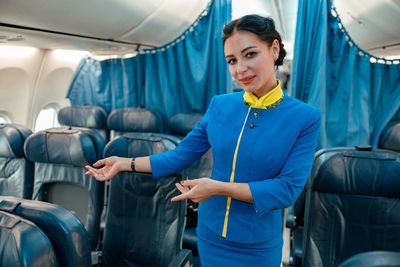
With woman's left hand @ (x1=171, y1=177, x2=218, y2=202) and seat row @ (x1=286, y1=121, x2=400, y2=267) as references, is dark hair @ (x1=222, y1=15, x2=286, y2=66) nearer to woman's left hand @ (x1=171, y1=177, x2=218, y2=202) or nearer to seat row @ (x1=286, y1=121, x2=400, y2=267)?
woman's left hand @ (x1=171, y1=177, x2=218, y2=202)

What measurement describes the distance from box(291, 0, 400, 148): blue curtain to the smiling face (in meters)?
1.98

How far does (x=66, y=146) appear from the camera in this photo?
8.18 feet

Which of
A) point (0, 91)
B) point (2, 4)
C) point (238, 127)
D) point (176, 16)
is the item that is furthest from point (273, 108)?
point (0, 91)

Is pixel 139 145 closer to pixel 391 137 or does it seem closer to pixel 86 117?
pixel 391 137

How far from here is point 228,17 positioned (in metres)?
3.78

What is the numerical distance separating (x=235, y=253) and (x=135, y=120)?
10.6 feet

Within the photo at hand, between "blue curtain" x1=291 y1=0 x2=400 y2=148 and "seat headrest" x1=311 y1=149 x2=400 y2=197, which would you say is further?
"blue curtain" x1=291 y1=0 x2=400 y2=148

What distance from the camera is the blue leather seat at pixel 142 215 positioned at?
6.97ft

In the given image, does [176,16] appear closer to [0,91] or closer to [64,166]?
[64,166]

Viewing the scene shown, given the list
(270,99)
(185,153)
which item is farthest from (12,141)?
(270,99)

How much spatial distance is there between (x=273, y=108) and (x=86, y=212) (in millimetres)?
1763

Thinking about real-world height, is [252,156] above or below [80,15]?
below

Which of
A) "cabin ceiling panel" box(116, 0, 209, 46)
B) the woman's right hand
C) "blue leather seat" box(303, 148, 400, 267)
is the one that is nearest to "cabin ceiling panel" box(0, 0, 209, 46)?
"cabin ceiling panel" box(116, 0, 209, 46)

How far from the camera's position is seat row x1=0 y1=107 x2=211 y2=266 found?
214cm
